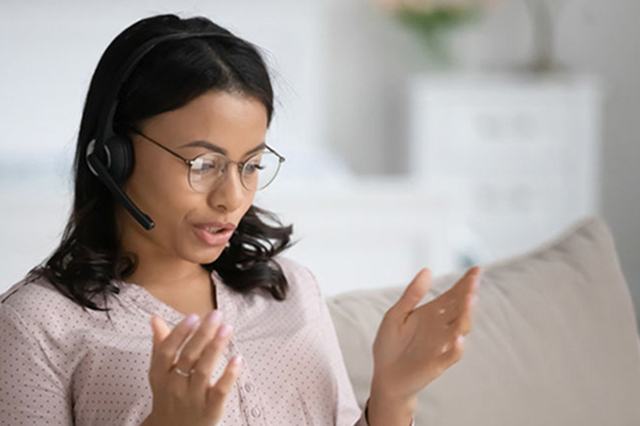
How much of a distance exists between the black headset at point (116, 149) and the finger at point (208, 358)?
242mm

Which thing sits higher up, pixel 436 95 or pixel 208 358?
pixel 208 358

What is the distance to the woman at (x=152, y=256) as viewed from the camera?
1.01 meters

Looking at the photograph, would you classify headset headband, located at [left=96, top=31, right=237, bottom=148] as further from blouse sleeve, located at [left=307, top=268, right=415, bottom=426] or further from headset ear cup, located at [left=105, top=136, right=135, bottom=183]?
blouse sleeve, located at [left=307, top=268, right=415, bottom=426]

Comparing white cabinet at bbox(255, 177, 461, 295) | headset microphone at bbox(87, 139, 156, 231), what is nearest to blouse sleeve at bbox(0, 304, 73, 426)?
headset microphone at bbox(87, 139, 156, 231)

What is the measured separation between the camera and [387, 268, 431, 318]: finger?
1020 millimetres

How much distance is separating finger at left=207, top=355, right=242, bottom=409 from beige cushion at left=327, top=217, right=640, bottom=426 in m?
0.52

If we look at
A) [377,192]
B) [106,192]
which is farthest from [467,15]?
[106,192]

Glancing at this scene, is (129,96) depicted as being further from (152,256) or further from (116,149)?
(152,256)

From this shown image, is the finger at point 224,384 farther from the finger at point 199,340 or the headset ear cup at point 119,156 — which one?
the headset ear cup at point 119,156

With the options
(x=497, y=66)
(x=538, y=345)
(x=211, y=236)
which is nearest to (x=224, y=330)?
(x=211, y=236)

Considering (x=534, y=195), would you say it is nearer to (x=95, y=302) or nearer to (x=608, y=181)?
(x=608, y=181)

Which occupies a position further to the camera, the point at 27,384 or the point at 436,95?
the point at 436,95

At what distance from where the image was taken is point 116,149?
1.02 m

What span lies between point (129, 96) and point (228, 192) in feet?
0.47
